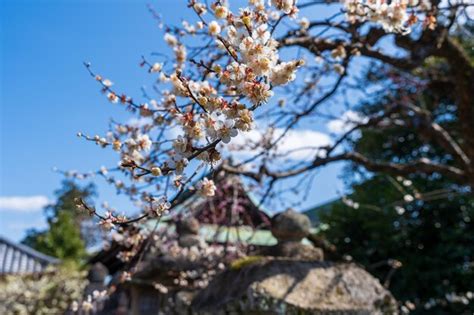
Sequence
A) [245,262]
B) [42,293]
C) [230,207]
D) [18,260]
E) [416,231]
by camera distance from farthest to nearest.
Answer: [18,260] → [42,293] → [416,231] → [230,207] → [245,262]

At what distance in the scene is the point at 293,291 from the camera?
267 cm

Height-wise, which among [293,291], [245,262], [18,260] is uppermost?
[18,260]

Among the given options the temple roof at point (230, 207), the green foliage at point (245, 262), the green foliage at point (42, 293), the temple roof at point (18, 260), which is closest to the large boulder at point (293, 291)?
the green foliage at point (245, 262)

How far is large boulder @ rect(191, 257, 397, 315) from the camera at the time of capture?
2.60 m

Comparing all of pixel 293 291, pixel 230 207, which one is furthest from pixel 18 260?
pixel 293 291

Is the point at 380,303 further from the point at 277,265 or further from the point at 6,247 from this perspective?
the point at 6,247

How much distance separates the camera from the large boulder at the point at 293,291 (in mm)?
2596

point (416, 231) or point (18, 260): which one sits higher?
point (18, 260)

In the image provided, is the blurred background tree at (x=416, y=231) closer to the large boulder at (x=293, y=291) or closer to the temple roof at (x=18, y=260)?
the large boulder at (x=293, y=291)

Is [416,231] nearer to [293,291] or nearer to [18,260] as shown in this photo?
[293,291]

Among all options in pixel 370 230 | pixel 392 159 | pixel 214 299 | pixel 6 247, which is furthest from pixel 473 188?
pixel 6 247

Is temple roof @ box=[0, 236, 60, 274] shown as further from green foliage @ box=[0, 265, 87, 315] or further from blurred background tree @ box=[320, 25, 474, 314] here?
blurred background tree @ box=[320, 25, 474, 314]

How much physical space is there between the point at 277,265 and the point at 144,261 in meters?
1.87

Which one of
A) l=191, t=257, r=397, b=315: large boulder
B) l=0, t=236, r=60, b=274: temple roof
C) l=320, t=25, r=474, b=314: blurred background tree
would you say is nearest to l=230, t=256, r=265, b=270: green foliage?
l=191, t=257, r=397, b=315: large boulder
